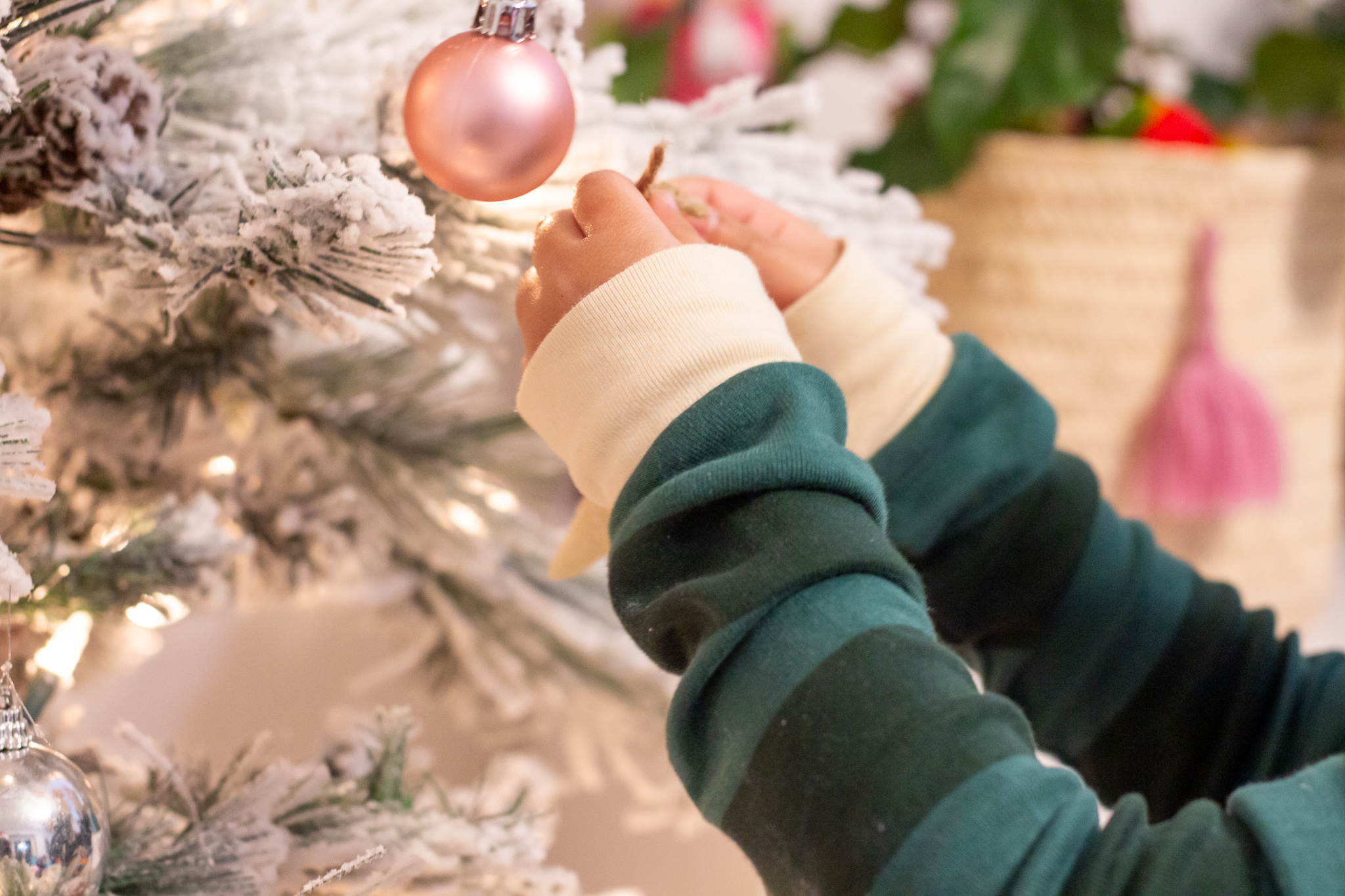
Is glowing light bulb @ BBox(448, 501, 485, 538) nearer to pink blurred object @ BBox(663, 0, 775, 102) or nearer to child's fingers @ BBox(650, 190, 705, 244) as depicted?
child's fingers @ BBox(650, 190, 705, 244)

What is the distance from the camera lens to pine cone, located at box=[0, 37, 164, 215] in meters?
0.28

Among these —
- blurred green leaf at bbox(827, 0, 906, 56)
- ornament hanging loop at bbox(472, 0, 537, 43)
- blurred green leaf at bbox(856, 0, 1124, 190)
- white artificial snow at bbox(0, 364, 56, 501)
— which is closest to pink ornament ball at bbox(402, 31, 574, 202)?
ornament hanging loop at bbox(472, 0, 537, 43)

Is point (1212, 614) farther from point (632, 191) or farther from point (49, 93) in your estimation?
point (49, 93)

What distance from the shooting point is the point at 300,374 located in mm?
461

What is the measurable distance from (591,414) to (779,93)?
0.15 meters

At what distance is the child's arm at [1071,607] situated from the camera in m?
0.42

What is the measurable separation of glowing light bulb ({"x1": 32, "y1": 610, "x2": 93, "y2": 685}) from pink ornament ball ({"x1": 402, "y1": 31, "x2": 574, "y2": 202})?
0.20 m

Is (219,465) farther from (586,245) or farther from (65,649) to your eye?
(586,245)

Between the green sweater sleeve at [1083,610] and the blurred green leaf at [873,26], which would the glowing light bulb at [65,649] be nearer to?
the green sweater sleeve at [1083,610]

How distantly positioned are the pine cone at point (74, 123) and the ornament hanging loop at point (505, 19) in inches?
3.8

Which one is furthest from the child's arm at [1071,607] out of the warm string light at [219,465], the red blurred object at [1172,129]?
the red blurred object at [1172,129]

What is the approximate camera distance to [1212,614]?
430mm

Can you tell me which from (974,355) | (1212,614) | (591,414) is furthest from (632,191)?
(1212,614)

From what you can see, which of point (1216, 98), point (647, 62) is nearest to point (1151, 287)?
point (1216, 98)
